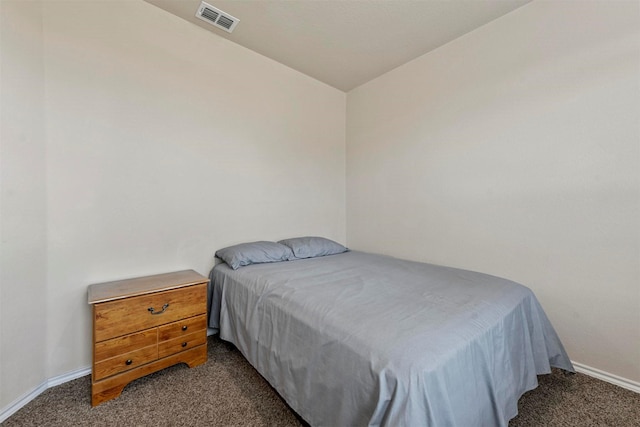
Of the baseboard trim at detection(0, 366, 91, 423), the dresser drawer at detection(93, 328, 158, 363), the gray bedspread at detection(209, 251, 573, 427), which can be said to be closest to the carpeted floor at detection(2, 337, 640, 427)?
the baseboard trim at detection(0, 366, 91, 423)

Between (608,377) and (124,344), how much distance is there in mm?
3066

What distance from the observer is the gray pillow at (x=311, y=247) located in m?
2.50

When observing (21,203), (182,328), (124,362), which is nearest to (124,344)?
(124,362)

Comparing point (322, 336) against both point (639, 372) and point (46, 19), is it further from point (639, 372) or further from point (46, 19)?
point (46, 19)

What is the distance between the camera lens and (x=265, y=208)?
8.84 feet

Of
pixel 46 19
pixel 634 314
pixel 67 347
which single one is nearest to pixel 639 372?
pixel 634 314

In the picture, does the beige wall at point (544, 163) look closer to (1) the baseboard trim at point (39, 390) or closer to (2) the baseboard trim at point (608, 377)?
(2) the baseboard trim at point (608, 377)

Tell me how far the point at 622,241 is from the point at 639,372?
0.81 meters

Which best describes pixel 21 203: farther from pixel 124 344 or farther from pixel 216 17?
pixel 216 17

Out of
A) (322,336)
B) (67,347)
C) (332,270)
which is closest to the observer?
(322,336)

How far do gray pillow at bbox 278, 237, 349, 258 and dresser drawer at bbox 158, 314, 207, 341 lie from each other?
3.17 ft

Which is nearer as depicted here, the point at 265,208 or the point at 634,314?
the point at 634,314

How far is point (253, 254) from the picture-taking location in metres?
2.20

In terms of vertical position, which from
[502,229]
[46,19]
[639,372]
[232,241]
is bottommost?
[639,372]
